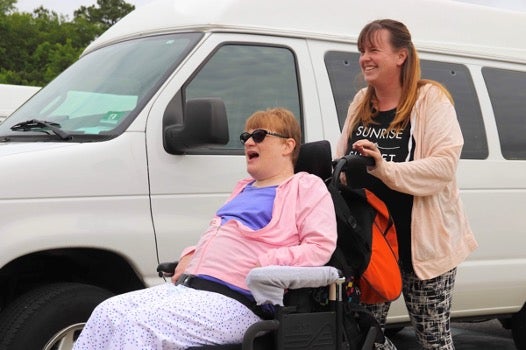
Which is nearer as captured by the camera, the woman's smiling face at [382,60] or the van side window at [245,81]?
the woman's smiling face at [382,60]

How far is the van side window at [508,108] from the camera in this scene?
238 inches

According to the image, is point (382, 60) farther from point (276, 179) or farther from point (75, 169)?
point (75, 169)

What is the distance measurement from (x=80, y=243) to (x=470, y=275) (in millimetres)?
2673

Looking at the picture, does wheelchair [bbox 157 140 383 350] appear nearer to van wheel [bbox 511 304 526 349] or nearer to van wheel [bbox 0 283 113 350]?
van wheel [bbox 0 283 113 350]

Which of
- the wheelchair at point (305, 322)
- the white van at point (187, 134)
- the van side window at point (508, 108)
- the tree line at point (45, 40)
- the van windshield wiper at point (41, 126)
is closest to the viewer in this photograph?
the wheelchair at point (305, 322)

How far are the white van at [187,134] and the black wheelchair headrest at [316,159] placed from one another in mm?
782

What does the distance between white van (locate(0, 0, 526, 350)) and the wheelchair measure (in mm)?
1356

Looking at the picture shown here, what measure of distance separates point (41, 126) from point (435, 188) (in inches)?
90.3

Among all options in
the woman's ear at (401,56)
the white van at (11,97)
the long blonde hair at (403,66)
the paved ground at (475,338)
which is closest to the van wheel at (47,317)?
the long blonde hair at (403,66)

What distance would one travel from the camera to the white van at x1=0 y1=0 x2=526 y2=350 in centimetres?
430

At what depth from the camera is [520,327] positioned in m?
6.22

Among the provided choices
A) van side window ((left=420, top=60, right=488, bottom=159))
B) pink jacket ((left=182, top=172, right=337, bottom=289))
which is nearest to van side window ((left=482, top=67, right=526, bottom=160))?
van side window ((left=420, top=60, right=488, bottom=159))

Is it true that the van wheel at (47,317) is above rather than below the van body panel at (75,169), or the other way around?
below

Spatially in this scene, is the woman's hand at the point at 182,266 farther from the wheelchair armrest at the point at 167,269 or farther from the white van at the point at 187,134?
the white van at the point at 187,134
